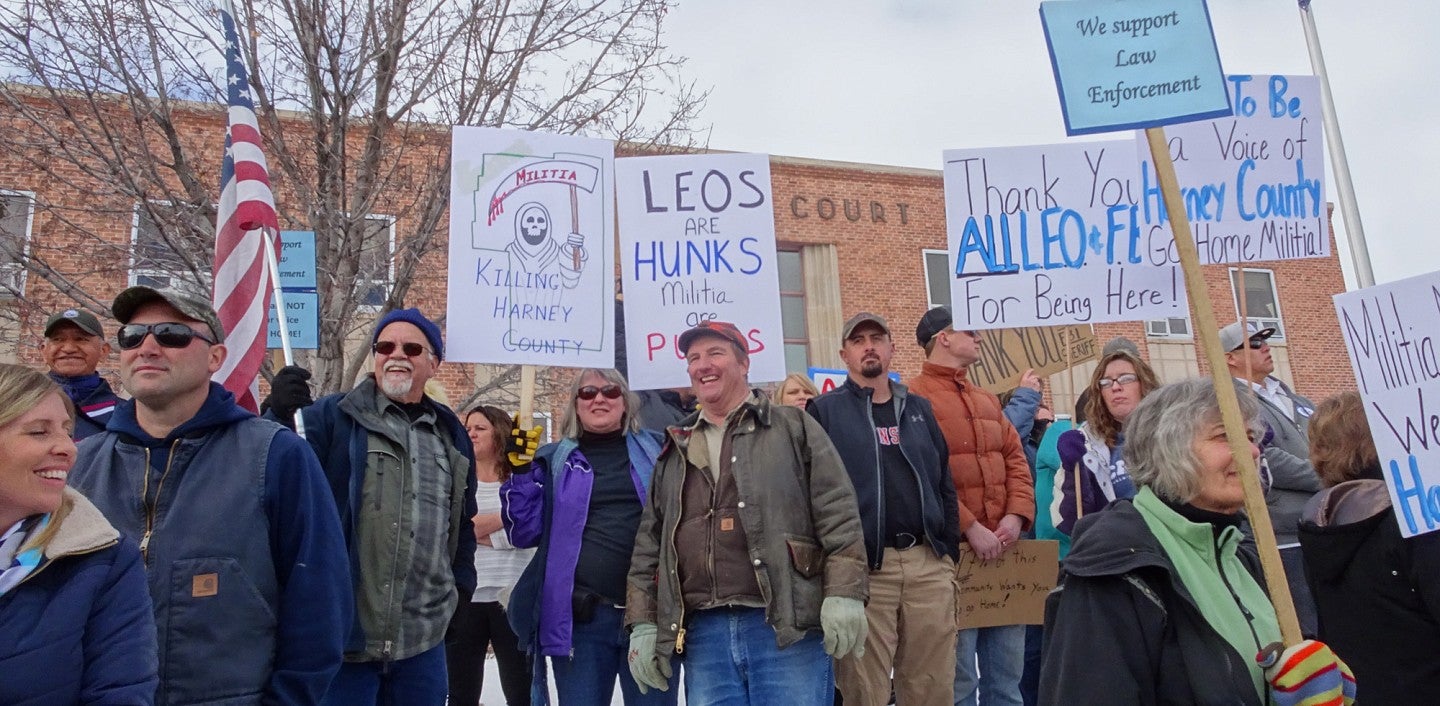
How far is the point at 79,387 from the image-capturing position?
4414mm

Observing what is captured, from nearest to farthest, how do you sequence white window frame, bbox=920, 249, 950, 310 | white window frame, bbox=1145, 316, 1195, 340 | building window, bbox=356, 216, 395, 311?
building window, bbox=356, 216, 395, 311 < white window frame, bbox=920, 249, 950, 310 < white window frame, bbox=1145, 316, 1195, 340

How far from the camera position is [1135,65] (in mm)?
3328

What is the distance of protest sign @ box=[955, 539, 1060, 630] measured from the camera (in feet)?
16.5

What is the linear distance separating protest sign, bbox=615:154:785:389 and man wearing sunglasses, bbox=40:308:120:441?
7.19 feet

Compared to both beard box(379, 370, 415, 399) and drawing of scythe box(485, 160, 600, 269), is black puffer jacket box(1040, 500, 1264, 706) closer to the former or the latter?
beard box(379, 370, 415, 399)

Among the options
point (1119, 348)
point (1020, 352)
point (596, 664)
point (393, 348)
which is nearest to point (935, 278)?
point (1020, 352)

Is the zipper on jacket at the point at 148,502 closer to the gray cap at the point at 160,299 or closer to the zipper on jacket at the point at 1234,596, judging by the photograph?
the gray cap at the point at 160,299

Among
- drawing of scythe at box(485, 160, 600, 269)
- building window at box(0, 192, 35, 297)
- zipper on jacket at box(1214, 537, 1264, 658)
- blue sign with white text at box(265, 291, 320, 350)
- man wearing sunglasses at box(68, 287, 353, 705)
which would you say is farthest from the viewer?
building window at box(0, 192, 35, 297)

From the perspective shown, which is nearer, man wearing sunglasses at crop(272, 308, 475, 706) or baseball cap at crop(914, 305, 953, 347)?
man wearing sunglasses at crop(272, 308, 475, 706)

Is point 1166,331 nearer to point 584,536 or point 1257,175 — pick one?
point 1257,175

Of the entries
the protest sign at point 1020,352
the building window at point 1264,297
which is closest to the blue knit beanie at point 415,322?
the protest sign at point 1020,352

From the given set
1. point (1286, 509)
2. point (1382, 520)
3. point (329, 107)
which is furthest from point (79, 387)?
point (1286, 509)

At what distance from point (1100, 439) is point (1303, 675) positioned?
291 centimetres

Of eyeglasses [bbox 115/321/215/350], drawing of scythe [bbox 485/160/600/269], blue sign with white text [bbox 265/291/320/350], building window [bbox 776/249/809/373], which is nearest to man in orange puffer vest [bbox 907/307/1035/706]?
drawing of scythe [bbox 485/160/600/269]
